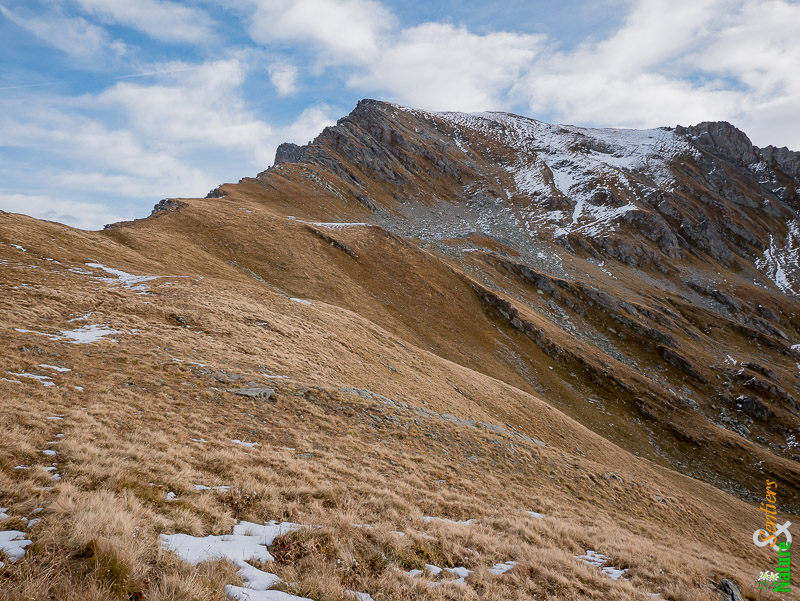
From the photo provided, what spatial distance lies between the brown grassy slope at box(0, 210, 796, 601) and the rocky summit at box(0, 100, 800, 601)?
7 centimetres

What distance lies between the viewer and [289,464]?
10.4 metres

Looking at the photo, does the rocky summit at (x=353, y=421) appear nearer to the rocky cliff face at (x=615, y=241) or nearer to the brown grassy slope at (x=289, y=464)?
the brown grassy slope at (x=289, y=464)

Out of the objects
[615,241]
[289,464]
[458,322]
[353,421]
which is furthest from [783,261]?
[289,464]

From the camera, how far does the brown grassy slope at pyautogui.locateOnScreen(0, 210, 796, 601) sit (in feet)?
18.6

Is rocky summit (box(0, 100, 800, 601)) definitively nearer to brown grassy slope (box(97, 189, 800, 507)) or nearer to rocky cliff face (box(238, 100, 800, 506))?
brown grassy slope (box(97, 189, 800, 507))

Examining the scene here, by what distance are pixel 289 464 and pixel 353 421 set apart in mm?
5532

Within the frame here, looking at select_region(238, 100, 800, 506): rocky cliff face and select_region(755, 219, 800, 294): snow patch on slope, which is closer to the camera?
select_region(238, 100, 800, 506): rocky cliff face

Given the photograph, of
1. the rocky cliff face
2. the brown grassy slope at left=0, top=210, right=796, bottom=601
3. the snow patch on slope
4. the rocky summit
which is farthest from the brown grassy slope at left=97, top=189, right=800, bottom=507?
the snow patch on slope

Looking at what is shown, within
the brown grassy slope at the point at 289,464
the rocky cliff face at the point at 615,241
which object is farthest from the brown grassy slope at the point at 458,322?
the brown grassy slope at the point at 289,464

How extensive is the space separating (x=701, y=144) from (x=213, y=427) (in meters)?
233

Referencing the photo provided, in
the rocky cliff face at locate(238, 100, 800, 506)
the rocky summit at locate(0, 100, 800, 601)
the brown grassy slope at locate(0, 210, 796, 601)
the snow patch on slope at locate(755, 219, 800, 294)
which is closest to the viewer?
the brown grassy slope at locate(0, 210, 796, 601)

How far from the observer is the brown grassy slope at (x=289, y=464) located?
5672 mm

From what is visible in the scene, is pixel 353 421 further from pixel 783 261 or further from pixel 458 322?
pixel 783 261

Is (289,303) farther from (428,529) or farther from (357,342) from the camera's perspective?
(428,529)
